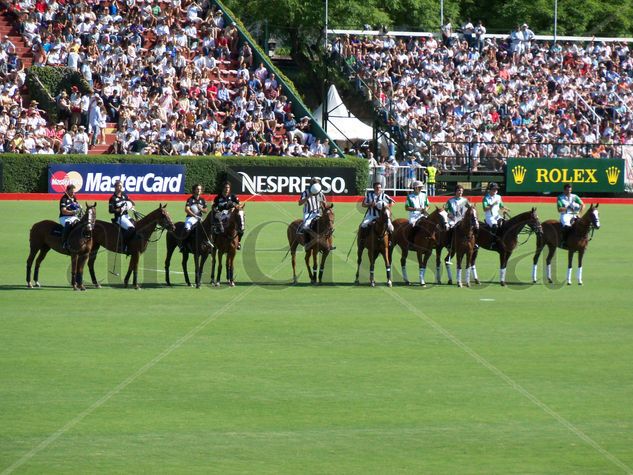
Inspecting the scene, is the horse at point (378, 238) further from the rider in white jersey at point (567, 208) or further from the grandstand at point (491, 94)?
the grandstand at point (491, 94)

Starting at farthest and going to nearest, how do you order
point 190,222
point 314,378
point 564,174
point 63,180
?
point 564,174 → point 63,180 → point 190,222 → point 314,378

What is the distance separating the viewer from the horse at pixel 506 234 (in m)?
22.5

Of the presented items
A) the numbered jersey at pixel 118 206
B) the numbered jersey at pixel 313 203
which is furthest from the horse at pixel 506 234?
the numbered jersey at pixel 118 206

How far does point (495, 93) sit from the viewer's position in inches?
2023

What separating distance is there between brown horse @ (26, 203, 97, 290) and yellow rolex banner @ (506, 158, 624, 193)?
28489mm

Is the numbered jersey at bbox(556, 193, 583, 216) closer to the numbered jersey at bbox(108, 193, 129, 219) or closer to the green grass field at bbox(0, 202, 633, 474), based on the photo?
the green grass field at bbox(0, 202, 633, 474)

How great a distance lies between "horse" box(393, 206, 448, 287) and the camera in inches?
874

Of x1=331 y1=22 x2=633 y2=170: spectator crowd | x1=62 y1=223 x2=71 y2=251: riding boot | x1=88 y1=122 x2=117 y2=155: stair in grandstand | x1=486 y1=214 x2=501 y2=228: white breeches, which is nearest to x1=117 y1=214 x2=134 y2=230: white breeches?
x1=62 y1=223 x2=71 y2=251: riding boot

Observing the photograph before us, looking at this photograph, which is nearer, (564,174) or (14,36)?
(14,36)

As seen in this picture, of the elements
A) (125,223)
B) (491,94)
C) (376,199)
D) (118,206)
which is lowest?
(125,223)

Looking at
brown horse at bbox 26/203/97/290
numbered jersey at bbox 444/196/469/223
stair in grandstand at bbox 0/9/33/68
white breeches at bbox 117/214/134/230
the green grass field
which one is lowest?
the green grass field

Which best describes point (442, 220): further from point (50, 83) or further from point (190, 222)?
point (50, 83)

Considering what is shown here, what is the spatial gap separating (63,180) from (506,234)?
869 inches


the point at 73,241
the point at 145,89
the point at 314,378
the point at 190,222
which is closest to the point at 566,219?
the point at 190,222
